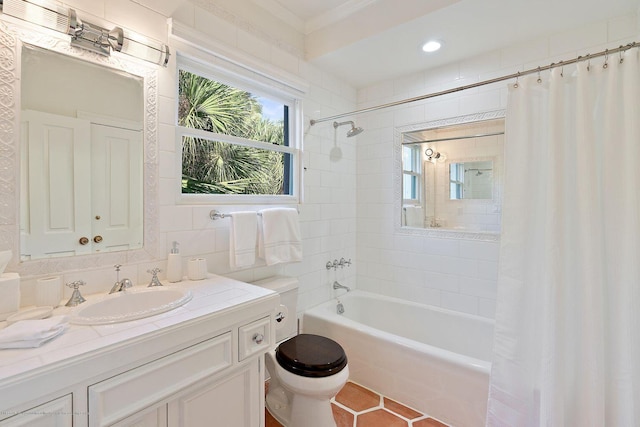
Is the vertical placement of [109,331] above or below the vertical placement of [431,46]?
below

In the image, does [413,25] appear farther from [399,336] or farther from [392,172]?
[399,336]

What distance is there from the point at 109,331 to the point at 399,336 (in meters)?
1.88

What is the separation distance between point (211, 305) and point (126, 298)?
0.42m

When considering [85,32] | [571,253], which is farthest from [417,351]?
[85,32]

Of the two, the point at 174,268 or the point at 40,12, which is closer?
the point at 40,12

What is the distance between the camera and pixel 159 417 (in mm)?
1004

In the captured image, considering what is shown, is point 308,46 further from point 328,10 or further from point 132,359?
point 132,359

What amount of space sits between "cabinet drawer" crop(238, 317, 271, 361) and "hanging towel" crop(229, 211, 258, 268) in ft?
1.78

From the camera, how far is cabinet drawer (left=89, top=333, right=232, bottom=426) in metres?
0.85

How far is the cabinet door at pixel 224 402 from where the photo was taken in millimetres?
1062

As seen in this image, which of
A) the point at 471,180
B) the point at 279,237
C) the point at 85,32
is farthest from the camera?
the point at 471,180

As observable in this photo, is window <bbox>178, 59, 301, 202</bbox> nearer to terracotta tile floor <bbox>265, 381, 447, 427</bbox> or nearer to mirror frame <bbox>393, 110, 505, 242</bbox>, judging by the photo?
mirror frame <bbox>393, 110, 505, 242</bbox>

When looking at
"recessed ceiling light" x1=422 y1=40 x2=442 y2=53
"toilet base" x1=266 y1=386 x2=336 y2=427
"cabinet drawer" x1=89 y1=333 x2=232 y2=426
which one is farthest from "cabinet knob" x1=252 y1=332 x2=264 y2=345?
"recessed ceiling light" x1=422 y1=40 x2=442 y2=53

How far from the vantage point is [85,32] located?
1.26m
